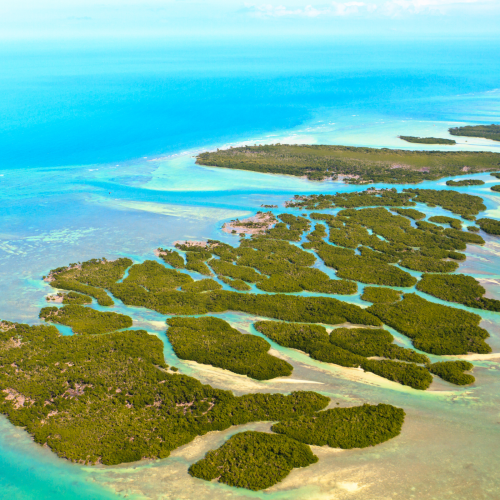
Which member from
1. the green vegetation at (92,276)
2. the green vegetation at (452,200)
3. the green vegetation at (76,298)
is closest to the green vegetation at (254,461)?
the green vegetation at (92,276)

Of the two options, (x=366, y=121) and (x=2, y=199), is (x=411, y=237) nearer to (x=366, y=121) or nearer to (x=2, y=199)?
(x=2, y=199)

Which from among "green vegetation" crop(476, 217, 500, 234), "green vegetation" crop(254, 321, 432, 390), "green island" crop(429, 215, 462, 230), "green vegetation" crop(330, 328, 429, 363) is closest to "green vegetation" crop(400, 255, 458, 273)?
"green island" crop(429, 215, 462, 230)

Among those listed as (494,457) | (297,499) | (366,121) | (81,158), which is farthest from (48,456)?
(366,121)

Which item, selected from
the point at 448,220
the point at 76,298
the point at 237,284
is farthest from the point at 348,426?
the point at 448,220

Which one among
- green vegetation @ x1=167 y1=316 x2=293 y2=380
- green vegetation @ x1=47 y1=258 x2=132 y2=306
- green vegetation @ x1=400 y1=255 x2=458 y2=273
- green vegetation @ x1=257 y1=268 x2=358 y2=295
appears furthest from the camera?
green vegetation @ x1=400 y1=255 x2=458 y2=273

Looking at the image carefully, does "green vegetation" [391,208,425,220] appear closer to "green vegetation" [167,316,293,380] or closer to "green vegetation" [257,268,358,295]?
"green vegetation" [257,268,358,295]

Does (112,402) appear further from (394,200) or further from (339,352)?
(394,200)
